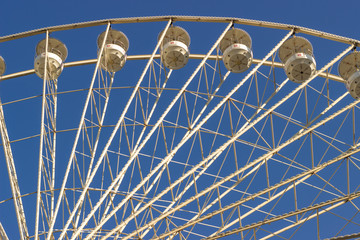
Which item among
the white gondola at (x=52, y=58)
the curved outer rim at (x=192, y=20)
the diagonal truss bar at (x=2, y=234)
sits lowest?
the diagonal truss bar at (x=2, y=234)

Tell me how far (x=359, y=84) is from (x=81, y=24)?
11.0 meters

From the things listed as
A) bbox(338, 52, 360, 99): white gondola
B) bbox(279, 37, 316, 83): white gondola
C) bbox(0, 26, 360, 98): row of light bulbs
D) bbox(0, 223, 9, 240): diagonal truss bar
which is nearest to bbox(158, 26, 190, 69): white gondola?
bbox(0, 26, 360, 98): row of light bulbs

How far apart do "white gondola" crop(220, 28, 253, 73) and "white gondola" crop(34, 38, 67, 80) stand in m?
6.49

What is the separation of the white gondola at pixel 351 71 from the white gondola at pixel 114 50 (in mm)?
8769

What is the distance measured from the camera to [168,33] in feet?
82.9

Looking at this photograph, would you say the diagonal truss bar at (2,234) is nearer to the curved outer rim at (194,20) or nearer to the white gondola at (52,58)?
the white gondola at (52,58)

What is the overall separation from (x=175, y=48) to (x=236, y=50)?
2.39 metres

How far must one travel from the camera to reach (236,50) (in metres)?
24.5

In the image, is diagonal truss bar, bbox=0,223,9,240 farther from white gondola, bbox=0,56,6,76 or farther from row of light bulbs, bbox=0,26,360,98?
white gondola, bbox=0,56,6,76

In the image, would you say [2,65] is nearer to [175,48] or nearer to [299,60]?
[175,48]

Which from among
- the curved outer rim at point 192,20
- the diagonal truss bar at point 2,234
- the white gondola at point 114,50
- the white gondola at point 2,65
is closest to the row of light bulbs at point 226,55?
the white gondola at point 114,50

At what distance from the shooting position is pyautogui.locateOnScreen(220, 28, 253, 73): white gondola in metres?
24.5

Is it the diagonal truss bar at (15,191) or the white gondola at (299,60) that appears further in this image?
the white gondola at (299,60)

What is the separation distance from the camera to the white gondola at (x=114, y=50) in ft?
82.0
